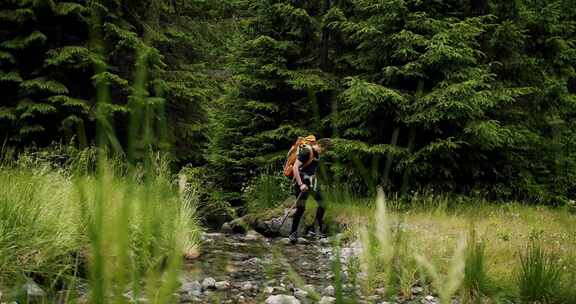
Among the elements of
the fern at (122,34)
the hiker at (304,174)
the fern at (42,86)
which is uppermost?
the fern at (122,34)

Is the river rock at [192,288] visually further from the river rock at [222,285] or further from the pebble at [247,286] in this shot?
the pebble at [247,286]

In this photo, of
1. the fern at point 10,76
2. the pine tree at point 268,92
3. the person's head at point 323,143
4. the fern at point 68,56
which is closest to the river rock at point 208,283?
the person's head at point 323,143

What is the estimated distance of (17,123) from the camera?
12.5 m

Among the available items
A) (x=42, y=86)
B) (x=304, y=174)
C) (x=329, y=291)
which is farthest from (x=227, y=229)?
(x=42, y=86)

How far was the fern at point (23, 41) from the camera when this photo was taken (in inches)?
494

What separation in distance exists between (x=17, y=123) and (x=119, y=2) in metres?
4.58

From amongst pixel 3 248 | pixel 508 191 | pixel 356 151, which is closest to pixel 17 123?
pixel 356 151

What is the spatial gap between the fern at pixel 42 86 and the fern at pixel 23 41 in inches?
39.4

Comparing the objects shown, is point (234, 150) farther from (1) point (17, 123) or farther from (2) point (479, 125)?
(2) point (479, 125)

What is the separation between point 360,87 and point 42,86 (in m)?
8.40

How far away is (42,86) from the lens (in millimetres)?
12328

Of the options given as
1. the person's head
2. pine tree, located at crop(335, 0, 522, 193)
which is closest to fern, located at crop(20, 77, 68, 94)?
pine tree, located at crop(335, 0, 522, 193)

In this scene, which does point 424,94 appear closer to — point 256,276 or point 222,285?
point 256,276

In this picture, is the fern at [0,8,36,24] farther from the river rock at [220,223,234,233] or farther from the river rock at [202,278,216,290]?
the river rock at [202,278,216,290]
